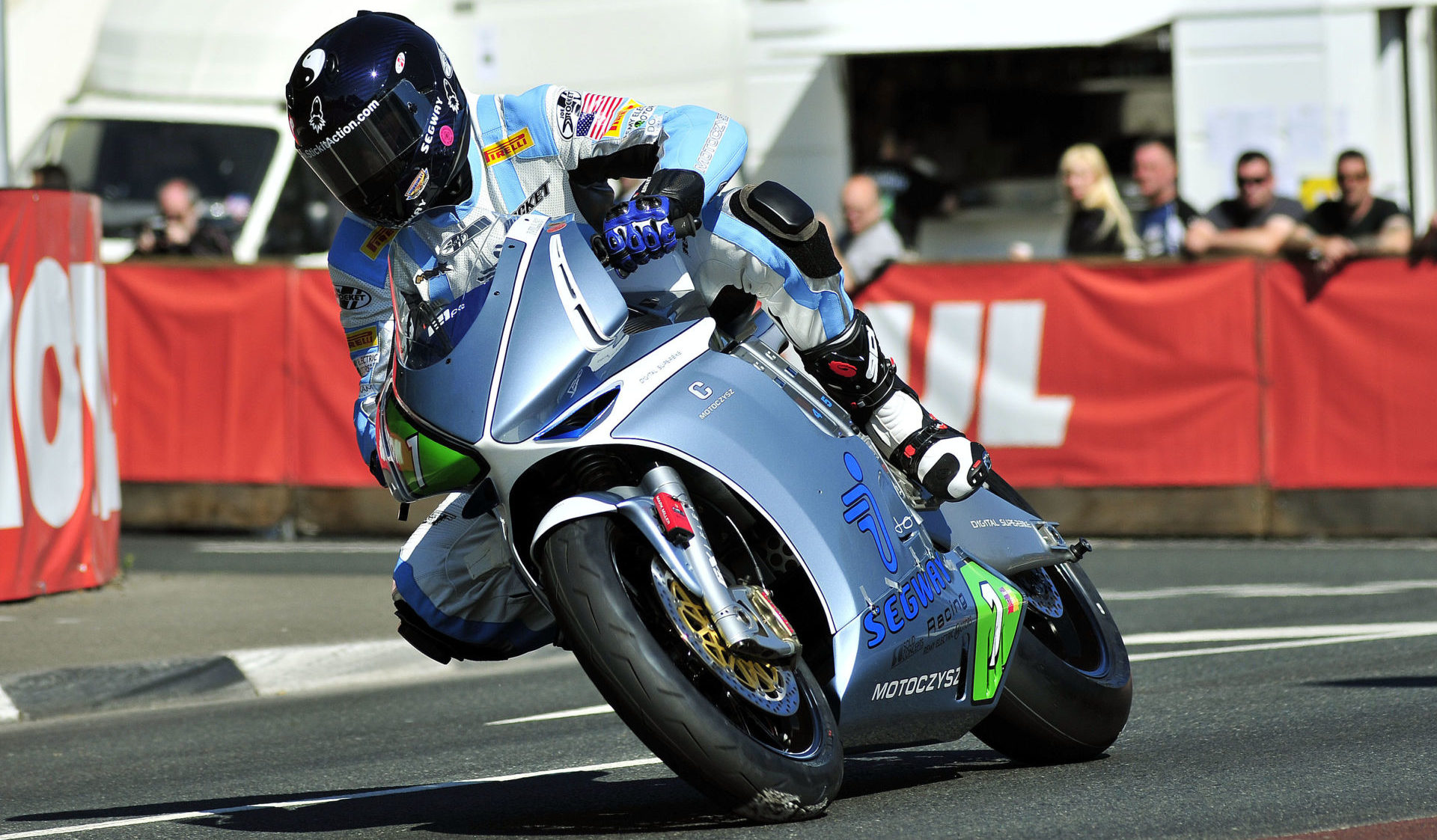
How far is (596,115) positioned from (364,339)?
74cm

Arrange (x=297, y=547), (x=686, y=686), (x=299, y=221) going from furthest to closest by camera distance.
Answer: (x=299, y=221)
(x=297, y=547)
(x=686, y=686)

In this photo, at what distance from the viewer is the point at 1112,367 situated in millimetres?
11039

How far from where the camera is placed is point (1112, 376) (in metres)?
11.0

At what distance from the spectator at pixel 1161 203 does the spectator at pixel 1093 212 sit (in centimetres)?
13

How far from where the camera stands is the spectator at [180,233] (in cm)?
1305

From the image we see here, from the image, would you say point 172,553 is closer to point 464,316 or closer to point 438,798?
point 438,798

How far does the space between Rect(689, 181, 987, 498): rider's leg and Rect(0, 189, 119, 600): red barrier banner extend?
4944mm

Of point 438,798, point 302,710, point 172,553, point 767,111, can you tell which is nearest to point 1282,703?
point 438,798

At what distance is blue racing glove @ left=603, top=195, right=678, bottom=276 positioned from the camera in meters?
4.05

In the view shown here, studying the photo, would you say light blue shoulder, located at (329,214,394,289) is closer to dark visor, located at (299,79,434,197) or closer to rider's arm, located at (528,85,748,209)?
dark visor, located at (299,79,434,197)

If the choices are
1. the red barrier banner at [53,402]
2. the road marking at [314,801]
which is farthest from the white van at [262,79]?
the road marking at [314,801]

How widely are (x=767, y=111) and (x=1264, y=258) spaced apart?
5.23m

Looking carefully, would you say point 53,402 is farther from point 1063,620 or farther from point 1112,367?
point 1112,367

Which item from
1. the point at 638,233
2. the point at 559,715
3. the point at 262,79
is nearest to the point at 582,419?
the point at 638,233
